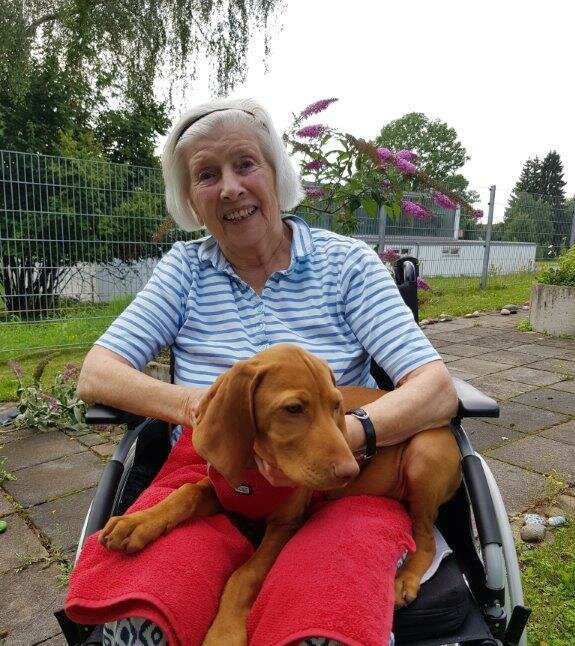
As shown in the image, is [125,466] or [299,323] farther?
[299,323]

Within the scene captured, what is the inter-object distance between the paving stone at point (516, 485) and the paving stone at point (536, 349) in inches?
131

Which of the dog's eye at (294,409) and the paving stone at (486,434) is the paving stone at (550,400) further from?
the dog's eye at (294,409)

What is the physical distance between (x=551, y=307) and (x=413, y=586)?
6.98 metres

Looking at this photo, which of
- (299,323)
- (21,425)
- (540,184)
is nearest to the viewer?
(299,323)

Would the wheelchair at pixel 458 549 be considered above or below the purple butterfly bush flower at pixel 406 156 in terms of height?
below

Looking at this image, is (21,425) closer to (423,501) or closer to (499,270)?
(423,501)

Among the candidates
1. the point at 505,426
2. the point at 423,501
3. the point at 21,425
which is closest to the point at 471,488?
the point at 423,501

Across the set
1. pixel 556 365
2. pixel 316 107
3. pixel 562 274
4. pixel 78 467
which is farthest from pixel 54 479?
pixel 562 274

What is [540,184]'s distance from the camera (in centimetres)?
5875

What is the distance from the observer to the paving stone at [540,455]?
3.35m

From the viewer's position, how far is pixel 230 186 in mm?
1811

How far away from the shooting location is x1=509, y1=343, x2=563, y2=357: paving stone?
634 cm

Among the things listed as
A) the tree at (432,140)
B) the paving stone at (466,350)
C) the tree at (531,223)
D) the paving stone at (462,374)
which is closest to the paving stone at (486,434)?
the paving stone at (462,374)

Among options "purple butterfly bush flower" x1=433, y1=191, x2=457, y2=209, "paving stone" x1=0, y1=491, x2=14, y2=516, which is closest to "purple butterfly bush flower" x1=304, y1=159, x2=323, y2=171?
"purple butterfly bush flower" x1=433, y1=191, x2=457, y2=209
